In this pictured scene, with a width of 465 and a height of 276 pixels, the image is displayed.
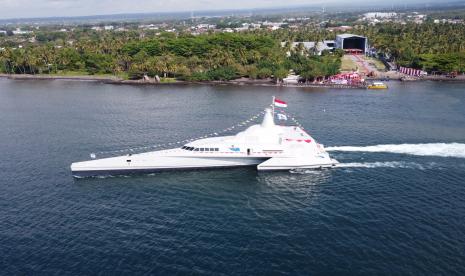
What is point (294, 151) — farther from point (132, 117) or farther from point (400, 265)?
point (132, 117)

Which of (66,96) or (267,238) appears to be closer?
(267,238)

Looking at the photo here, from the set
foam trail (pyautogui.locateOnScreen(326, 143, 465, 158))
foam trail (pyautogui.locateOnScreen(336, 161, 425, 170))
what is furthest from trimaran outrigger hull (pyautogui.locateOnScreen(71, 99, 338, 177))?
foam trail (pyautogui.locateOnScreen(326, 143, 465, 158))

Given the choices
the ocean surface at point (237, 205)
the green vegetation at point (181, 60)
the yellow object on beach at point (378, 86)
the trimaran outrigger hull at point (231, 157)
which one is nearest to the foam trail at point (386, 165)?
the ocean surface at point (237, 205)

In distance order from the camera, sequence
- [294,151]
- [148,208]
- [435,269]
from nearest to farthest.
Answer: [435,269]
[148,208]
[294,151]

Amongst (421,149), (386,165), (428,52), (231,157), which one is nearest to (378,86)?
(428,52)

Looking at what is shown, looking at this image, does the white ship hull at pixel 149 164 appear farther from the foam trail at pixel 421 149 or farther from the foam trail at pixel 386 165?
the foam trail at pixel 421 149

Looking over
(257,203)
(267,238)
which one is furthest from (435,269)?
(257,203)

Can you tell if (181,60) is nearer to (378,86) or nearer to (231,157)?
(378,86)
